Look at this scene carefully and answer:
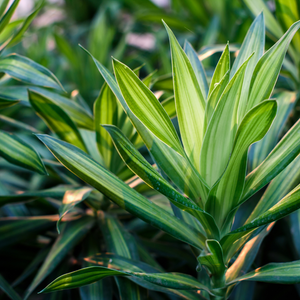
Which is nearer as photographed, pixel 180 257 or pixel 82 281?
pixel 82 281

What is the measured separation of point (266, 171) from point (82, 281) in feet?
1.12

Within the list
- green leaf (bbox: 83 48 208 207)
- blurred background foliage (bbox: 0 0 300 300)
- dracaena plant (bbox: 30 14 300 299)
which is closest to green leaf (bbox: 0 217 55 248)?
blurred background foliage (bbox: 0 0 300 300)

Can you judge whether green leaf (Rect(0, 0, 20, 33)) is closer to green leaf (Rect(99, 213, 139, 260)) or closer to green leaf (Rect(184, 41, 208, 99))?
green leaf (Rect(184, 41, 208, 99))

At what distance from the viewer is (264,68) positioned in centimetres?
51

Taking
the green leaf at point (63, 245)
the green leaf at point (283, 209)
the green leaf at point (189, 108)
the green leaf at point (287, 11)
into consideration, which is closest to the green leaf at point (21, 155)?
the green leaf at point (63, 245)

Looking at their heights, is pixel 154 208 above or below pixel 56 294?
above

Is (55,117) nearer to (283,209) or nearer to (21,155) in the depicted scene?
(21,155)

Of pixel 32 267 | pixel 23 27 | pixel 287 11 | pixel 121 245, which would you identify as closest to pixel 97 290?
pixel 121 245

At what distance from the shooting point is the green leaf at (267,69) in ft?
1.63

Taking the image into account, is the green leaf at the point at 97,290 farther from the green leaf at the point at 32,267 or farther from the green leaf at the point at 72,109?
the green leaf at the point at 72,109

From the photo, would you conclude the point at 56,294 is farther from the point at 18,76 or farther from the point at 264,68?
the point at 264,68

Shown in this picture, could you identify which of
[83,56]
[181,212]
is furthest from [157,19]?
[181,212]

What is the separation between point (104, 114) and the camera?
2.15 feet

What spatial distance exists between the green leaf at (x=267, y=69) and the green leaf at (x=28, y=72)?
0.38 meters
